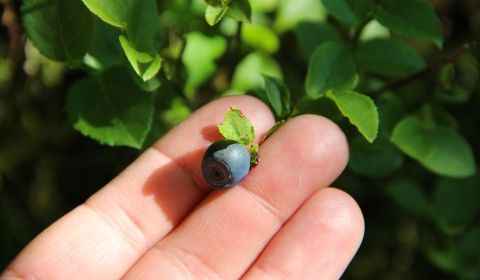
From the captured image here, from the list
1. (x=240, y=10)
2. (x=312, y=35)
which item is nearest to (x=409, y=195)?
(x=312, y=35)

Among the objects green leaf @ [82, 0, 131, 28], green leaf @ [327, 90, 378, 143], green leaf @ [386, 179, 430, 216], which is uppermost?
green leaf @ [82, 0, 131, 28]

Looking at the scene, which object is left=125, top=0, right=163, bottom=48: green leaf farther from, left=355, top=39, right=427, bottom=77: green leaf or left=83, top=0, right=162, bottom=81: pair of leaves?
left=355, top=39, right=427, bottom=77: green leaf

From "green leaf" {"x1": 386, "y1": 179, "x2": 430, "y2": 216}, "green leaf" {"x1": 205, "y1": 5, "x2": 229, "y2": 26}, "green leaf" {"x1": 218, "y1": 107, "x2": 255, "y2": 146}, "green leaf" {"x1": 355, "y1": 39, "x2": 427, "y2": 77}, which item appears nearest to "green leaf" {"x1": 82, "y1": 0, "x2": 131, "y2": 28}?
"green leaf" {"x1": 205, "y1": 5, "x2": 229, "y2": 26}

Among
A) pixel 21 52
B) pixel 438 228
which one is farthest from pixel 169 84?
pixel 438 228

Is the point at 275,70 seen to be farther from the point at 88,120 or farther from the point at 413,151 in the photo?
the point at 88,120

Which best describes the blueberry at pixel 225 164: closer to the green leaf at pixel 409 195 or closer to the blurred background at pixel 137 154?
the blurred background at pixel 137 154

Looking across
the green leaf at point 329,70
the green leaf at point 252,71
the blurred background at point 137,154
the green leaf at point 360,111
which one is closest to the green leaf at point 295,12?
the blurred background at point 137,154
